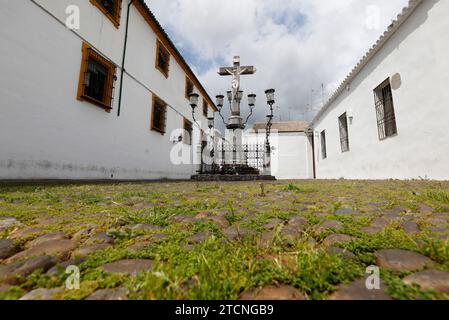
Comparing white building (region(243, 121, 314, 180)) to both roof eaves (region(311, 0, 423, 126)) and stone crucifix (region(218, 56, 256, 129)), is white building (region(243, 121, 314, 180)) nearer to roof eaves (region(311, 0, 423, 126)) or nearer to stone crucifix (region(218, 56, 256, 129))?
stone crucifix (region(218, 56, 256, 129))

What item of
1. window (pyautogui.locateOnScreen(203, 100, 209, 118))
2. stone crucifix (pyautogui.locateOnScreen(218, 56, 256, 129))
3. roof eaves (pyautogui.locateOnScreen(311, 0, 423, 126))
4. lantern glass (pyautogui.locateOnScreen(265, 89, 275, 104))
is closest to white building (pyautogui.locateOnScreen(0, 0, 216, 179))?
stone crucifix (pyautogui.locateOnScreen(218, 56, 256, 129))

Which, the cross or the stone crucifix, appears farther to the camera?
the cross

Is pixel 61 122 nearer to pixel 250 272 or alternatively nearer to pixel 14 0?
pixel 14 0

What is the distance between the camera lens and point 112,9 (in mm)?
6863

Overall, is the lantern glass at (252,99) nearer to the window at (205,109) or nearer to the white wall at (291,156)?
the window at (205,109)

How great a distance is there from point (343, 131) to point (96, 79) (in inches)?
407

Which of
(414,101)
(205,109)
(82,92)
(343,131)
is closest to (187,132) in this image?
(205,109)

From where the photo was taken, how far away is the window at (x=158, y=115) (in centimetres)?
907

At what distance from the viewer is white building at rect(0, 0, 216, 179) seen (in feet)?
13.7

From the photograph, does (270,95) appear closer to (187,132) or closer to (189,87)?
(187,132)

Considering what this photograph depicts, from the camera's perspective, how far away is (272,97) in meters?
9.22

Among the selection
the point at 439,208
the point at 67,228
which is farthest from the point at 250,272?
the point at 439,208

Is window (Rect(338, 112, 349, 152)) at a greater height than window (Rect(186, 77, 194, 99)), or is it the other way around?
window (Rect(186, 77, 194, 99))

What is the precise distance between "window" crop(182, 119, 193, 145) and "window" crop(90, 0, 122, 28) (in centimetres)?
585
